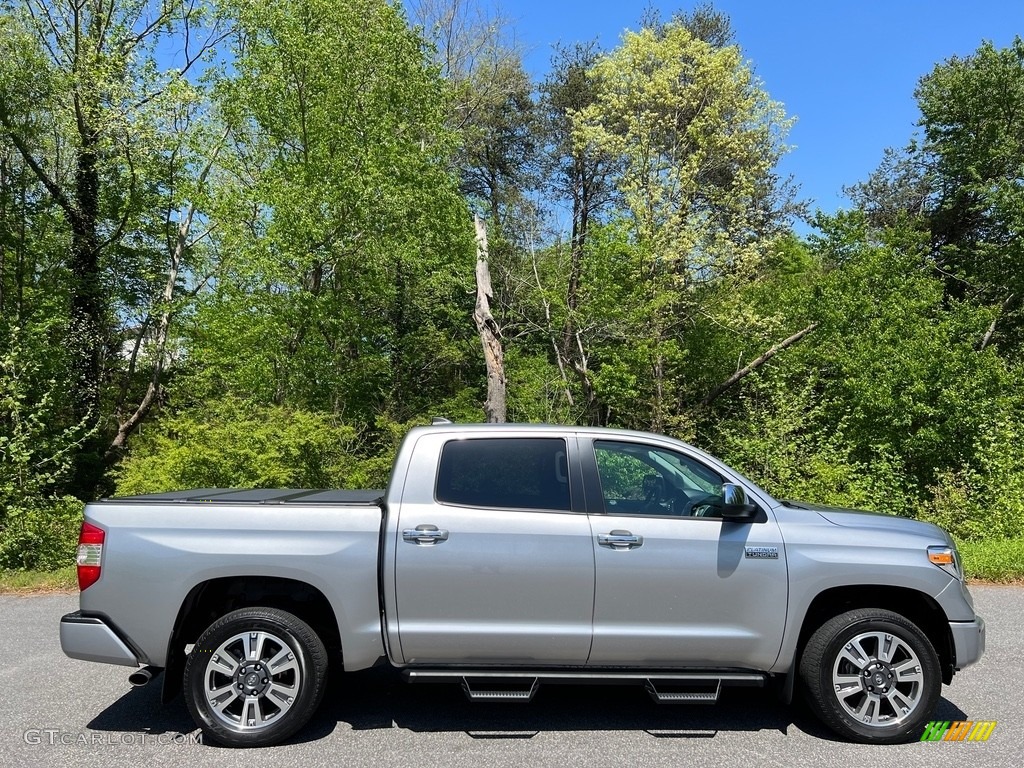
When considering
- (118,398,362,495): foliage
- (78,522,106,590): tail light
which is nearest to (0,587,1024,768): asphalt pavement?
(78,522,106,590): tail light

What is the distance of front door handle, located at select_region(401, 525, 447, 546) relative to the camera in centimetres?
411

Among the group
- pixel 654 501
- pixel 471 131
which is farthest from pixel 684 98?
pixel 654 501

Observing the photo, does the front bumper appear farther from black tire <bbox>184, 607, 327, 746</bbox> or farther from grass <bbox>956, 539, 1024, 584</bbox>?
grass <bbox>956, 539, 1024, 584</bbox>

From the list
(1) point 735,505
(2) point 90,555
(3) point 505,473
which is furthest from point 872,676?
(2) point 90,555

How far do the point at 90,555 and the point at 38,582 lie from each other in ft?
19.6

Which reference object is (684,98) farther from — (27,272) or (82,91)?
(27,272)

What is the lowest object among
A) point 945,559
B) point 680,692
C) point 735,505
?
point 680,692

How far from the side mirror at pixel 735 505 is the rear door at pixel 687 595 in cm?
9

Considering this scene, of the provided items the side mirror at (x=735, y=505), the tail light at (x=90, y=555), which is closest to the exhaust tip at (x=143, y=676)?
the tail light at (x=90, y=555)

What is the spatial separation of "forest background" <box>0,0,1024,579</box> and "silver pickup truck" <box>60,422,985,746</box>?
21.6ft

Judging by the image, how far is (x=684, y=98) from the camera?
1945cm

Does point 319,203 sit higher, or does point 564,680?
point 319,203

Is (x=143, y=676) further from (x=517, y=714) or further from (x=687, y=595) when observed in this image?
(x=687, y=595)

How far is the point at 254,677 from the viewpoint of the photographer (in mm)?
4062
